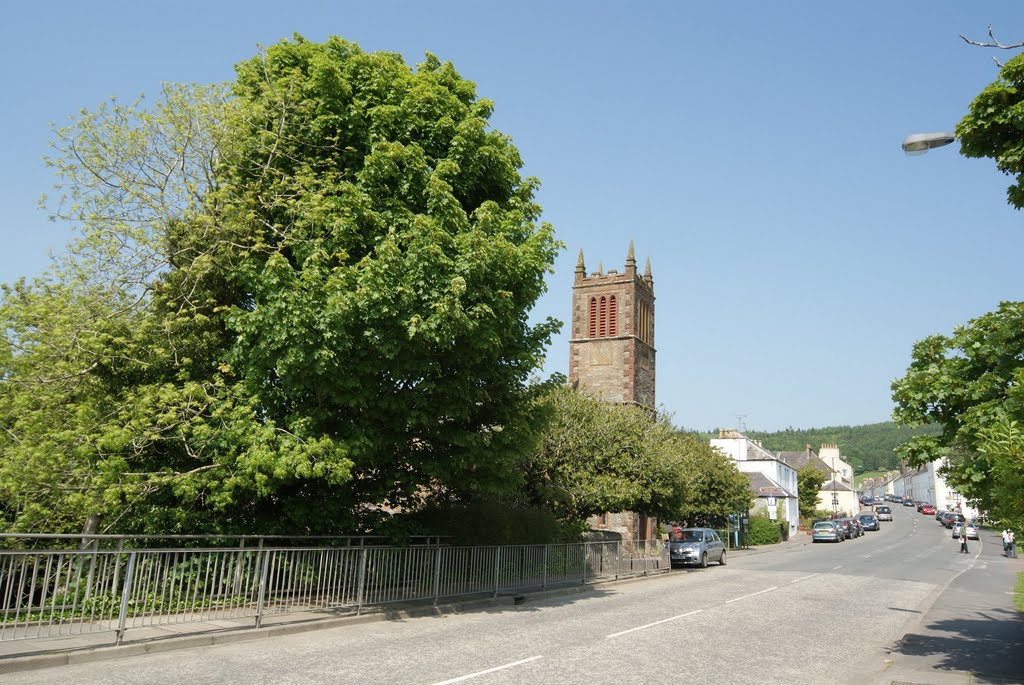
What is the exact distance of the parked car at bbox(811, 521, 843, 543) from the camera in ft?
188

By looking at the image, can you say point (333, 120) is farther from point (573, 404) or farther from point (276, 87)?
point (573, 404)

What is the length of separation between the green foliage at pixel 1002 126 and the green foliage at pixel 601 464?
47.3ft

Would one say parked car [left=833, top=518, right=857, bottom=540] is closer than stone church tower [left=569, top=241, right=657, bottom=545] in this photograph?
No

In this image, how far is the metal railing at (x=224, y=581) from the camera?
948cm

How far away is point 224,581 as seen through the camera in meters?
11.4

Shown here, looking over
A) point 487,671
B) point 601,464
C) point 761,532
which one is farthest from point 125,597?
point 761,532

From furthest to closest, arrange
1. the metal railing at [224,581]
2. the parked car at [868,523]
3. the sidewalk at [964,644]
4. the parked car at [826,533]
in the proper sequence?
the parked car at [868,523] < the parked car at [826,533] < the metal railing at [224,581] < the sidewalk at [964,644]

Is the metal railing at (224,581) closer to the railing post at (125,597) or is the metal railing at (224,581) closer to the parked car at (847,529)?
the railing post at (125,597)

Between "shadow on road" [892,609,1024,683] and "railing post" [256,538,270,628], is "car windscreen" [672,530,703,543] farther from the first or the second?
"railing post" [256,538,270,628]

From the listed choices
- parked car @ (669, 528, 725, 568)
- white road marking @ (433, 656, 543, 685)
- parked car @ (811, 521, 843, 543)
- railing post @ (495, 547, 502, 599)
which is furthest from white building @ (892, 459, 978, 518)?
white road marking @ (433, 656, 543, 685)

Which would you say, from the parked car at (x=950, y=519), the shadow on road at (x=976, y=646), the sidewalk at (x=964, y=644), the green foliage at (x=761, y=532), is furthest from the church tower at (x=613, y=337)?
the parked car at (x=950, y=519)

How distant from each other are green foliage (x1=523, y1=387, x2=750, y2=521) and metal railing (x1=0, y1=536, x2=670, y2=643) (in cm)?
568

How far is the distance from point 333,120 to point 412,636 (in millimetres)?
9804

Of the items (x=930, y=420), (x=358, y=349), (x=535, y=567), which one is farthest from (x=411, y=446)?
(x=930, y=420)
